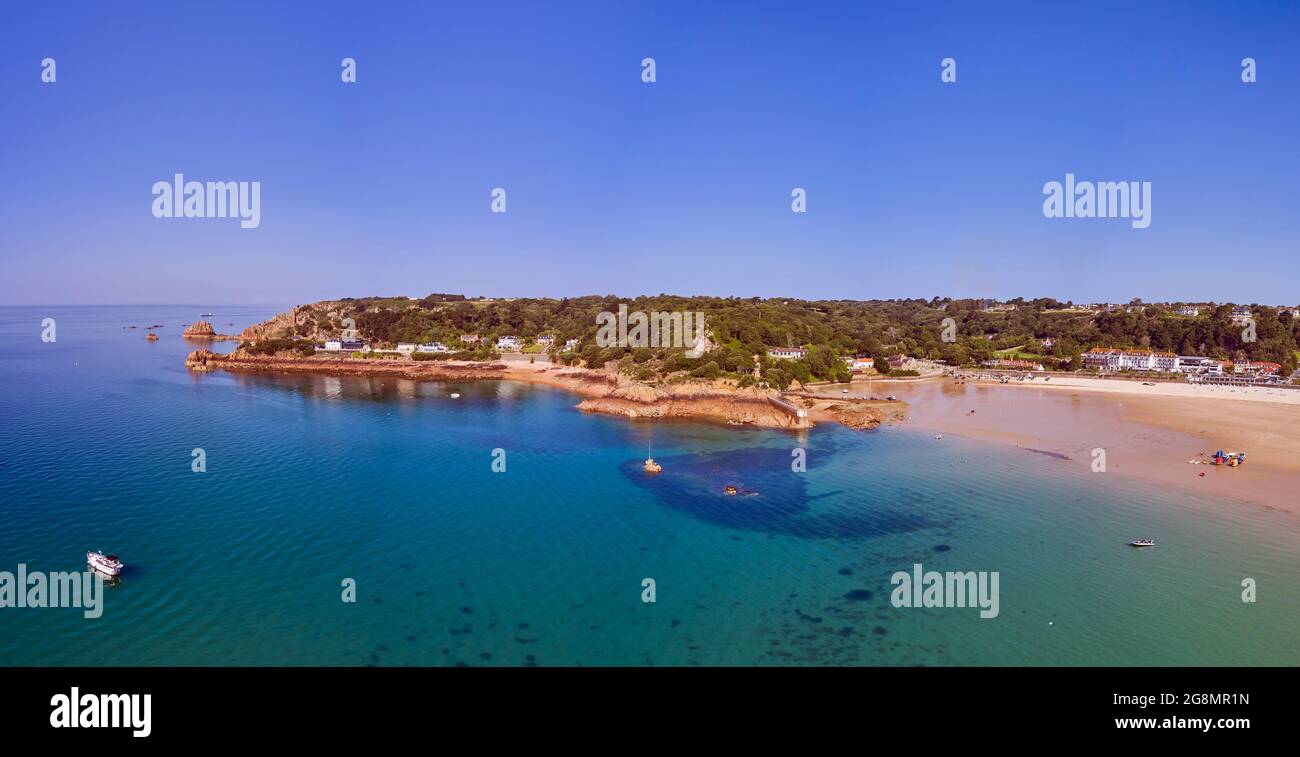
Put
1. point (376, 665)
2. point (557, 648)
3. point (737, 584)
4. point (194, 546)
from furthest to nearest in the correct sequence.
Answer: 1. point (194, 546)
2. point (737, 584)
3. point (557, 648)
4. point (376, 665)

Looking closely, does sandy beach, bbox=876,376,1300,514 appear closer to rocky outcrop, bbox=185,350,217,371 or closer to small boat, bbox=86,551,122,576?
small boat, bbox=86,551,122,576

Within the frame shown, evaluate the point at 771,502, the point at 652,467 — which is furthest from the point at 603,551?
the point at 652,467

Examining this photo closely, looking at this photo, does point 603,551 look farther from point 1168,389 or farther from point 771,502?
point 1168,389

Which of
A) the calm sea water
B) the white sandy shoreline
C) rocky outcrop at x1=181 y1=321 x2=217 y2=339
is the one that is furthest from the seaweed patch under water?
rocky outcrop at x1=181 y1=321 x2=217 y2=339
